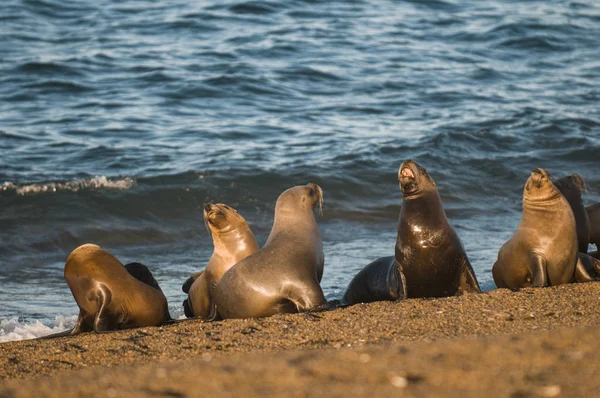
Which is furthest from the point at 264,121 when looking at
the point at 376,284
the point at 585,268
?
the point at 585,268

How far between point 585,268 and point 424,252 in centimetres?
143

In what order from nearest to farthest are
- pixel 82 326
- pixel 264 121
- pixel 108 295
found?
pixel 82 326, pixel 108 295, pixel 264 121

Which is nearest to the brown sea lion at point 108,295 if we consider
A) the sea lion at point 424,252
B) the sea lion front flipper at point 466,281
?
the sea lion at point 424,252

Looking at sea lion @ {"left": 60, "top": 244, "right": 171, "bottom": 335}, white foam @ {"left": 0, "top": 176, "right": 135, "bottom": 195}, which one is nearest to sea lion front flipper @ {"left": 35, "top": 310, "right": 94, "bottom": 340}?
sea lion @ {"left": 60, "top": 244, "right": 171, "bottom": 335}

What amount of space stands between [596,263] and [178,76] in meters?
14.1

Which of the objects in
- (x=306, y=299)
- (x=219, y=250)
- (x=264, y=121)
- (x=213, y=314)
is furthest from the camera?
(x=264, y=121)

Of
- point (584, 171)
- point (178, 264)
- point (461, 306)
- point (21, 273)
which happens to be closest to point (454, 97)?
point (584, 171)

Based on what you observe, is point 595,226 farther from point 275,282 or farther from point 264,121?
point 264,121

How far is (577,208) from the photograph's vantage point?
8664mm

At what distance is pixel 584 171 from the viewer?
51.6 ft

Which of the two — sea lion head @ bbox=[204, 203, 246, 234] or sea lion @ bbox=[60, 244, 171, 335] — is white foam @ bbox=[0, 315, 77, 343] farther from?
sea lion head @ bbox=[204, 203, 246, 234]

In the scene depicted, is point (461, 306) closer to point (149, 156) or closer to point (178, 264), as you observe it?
point (178, 264)

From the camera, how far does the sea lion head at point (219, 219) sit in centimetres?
841

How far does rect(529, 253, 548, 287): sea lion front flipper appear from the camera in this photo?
7.59 metres
